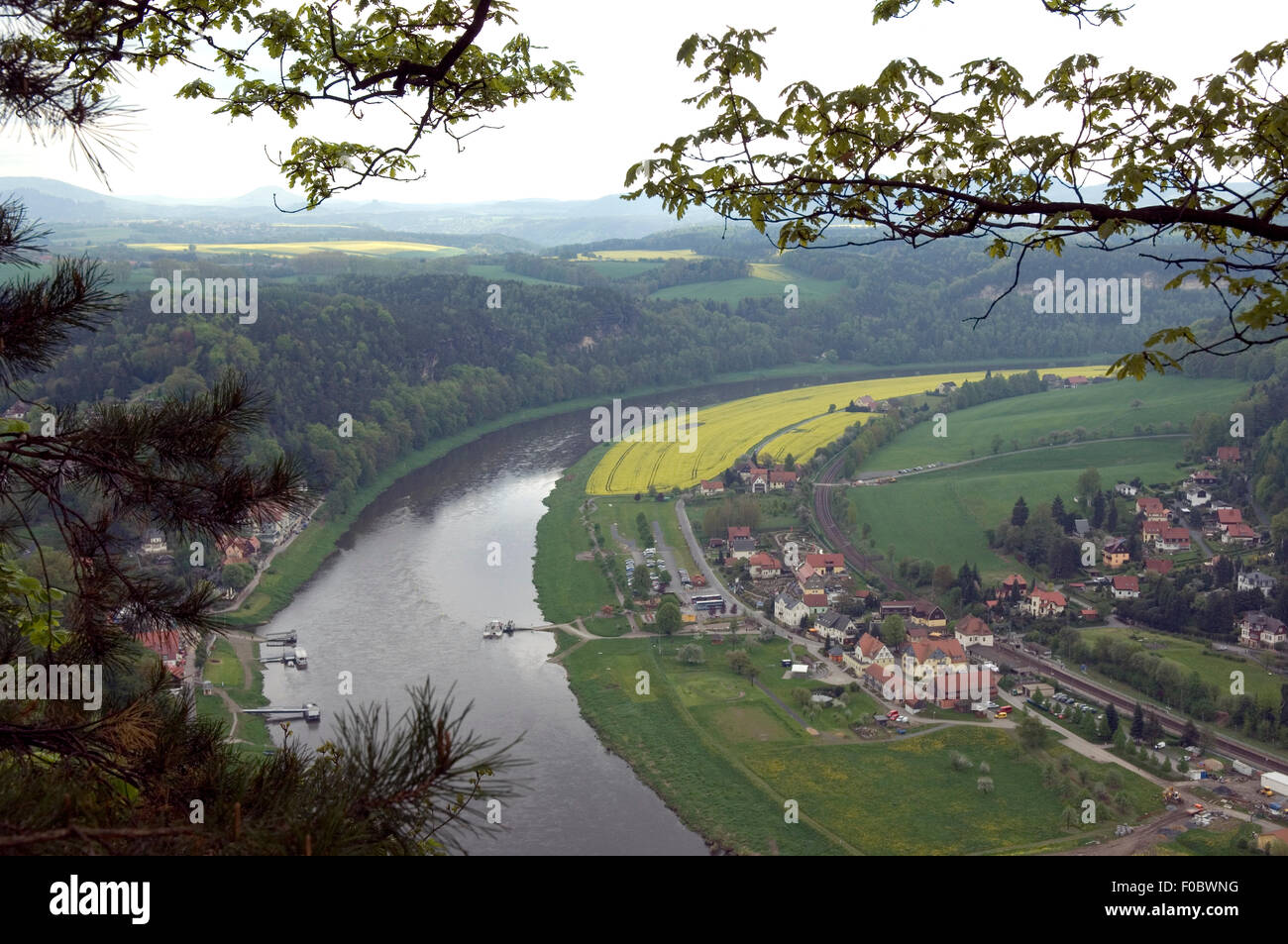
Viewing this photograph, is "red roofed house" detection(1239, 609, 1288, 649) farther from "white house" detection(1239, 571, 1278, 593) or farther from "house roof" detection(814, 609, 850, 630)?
"house roof" detection(814, 609, 850, 630)

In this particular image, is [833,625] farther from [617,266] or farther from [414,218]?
[414,218]

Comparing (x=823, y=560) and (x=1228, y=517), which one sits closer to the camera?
(x=823, y=560)

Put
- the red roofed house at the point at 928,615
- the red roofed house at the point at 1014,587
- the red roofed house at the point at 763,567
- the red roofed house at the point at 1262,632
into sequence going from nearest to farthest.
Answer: the red roofed house at the point at 1262,632
the red roofed house at the point at 928,615
the red roofed house at the point at 1014,587
the red roofed house at the point at 763,567

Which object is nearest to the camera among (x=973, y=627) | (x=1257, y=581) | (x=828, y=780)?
(x=828, y=780)

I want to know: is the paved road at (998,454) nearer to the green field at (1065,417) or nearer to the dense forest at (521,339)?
the green field at (1065,417)

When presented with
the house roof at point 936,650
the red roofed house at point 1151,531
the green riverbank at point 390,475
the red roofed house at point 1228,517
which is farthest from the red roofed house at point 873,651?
the red roofed house at point 1228,517

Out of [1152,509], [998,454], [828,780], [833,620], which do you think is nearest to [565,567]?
[833,620]
